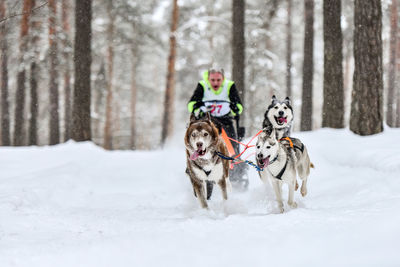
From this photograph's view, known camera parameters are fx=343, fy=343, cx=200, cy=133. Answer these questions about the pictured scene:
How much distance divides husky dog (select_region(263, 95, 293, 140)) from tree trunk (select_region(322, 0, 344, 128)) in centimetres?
499

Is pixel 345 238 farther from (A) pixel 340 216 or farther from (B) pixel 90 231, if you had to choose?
(B) pixel 90 231

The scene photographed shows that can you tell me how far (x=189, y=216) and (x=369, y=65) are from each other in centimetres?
598

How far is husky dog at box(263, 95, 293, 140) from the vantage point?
223 inches

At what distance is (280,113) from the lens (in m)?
5.70

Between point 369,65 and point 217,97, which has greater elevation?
point 369,65

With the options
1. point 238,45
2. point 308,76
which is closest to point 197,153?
point 238,45

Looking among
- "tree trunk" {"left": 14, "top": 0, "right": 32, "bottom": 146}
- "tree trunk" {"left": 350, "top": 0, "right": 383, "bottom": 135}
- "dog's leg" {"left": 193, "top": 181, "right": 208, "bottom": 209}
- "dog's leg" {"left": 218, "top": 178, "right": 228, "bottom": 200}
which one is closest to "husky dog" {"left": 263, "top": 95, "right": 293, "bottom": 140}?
"dog's leg" {"left": 218, "top": 178, "right": 228, "bottom": 200}

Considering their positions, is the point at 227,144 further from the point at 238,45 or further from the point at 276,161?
the point at 238,45

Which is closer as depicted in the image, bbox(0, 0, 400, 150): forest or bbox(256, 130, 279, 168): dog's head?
bbox(256, 130, 279, 168): dog's head

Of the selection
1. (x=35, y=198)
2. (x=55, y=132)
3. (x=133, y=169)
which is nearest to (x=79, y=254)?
(x=35, y=198)

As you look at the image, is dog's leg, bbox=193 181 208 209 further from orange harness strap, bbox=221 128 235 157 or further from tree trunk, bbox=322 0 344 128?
tree trunk, bbox=322 0 344 128

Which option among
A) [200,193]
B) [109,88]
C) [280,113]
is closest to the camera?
[200,193]

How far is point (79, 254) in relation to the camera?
2961mm

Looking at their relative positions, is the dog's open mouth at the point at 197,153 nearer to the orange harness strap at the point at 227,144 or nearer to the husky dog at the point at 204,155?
the husky dog at the point at 204,155
